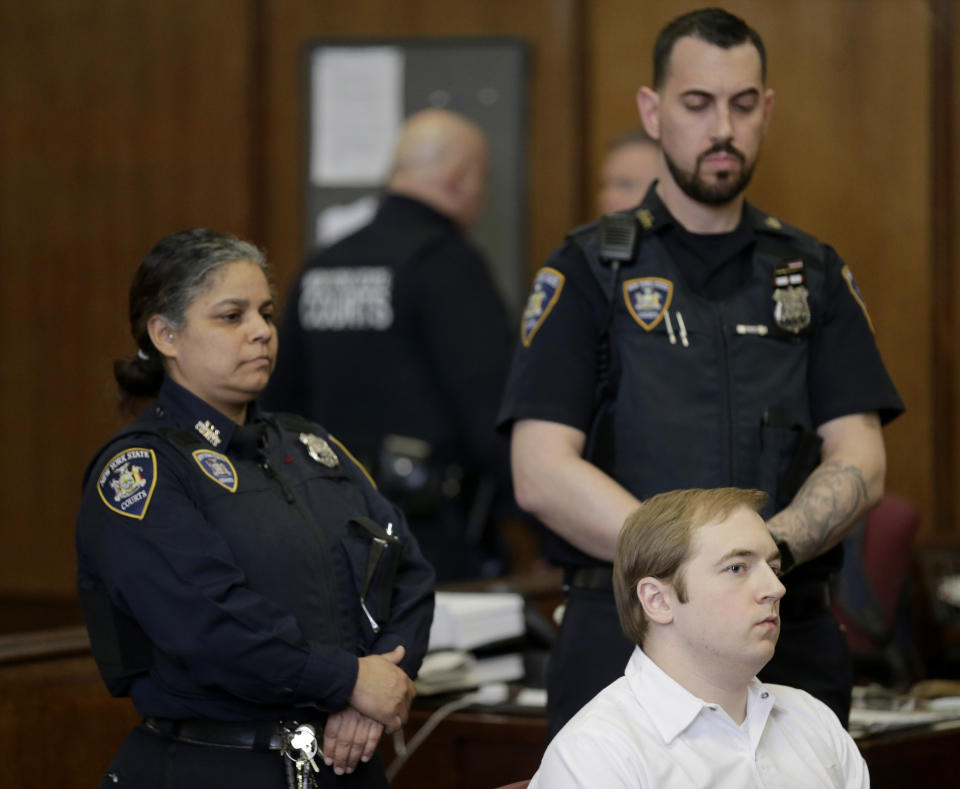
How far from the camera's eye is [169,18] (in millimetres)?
5078

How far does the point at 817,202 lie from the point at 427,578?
287 centimetres

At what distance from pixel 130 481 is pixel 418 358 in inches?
74.2

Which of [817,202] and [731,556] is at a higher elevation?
[817,202]

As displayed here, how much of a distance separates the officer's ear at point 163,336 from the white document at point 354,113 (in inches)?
107

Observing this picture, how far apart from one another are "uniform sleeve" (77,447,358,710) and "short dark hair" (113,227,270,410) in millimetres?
264

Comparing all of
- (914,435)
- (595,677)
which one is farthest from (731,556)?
(914,435)

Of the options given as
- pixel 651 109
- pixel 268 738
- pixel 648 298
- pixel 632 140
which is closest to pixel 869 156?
pixel 632 140

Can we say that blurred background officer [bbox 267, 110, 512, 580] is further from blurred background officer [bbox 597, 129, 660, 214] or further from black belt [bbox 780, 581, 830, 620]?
black belt [bbox 780, 581, 830, 620]

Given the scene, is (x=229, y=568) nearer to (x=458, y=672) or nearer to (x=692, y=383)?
(x=692, y=383)

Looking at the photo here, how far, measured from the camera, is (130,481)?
2137 millimetres

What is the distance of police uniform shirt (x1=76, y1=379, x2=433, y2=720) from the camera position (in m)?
2.06

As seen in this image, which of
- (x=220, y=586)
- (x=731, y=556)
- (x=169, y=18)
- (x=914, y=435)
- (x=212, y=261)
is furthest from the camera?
(x=169, y=18)

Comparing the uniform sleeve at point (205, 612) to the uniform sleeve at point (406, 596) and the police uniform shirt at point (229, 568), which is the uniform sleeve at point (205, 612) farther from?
the uniform sleeve at point (406, 596)

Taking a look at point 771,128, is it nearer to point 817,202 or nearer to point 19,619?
point 817,202
